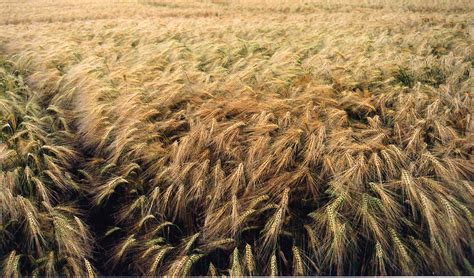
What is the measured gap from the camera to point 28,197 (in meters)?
2.36

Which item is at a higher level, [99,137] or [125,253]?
[99,137]

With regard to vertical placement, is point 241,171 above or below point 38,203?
above

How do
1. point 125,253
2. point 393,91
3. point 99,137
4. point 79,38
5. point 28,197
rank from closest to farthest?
point 125,253
point 28,197
point 99,137
point 393,91
point 79,38

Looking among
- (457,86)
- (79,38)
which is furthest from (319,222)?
(79,38)

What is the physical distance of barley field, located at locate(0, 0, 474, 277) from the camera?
205 centimetres

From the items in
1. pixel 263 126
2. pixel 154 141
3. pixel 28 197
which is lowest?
pixel 28 197

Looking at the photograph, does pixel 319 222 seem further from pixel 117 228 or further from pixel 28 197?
pixel 28 197

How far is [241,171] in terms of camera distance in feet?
7.70

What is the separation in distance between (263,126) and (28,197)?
174cm

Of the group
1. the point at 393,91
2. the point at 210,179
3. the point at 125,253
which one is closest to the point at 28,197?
the point at 125,253

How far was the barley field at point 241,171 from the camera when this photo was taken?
2055 mm

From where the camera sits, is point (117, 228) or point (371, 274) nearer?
point (371, 274)

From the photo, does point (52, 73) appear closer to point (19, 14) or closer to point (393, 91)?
point (393, 91)

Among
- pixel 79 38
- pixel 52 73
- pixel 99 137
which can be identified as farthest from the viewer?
pixel 79 38
